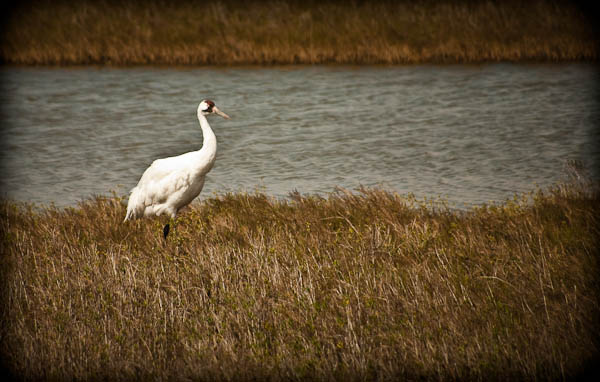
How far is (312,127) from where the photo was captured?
1622cm

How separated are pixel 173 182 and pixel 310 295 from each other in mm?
2531

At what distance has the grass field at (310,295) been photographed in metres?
4.88

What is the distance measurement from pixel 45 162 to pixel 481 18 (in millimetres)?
15127

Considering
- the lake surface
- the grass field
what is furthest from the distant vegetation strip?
the grass field

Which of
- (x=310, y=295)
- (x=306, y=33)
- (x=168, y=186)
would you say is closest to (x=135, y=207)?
(x=168, y=186)

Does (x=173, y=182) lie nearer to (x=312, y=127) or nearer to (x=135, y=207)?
(x=135, y=207)

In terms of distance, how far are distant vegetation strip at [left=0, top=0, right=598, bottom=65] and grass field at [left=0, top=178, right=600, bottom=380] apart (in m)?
14.2

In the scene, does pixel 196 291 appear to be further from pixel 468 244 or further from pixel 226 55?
pixel 226 55

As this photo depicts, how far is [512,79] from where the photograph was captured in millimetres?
20359

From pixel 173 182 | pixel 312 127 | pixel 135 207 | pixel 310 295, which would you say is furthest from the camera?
pixel 312 127

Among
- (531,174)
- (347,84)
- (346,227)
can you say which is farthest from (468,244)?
(347,84)

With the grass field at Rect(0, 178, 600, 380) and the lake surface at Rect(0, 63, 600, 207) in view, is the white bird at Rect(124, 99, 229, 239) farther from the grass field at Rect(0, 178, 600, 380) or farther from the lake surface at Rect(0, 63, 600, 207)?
the lake surface at Rect(0, 63, 600, 207)

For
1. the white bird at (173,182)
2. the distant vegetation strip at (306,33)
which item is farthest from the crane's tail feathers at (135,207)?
the distant vegetation strip at (306,33)

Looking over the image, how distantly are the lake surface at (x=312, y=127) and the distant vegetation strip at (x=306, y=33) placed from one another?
0.56 metres
